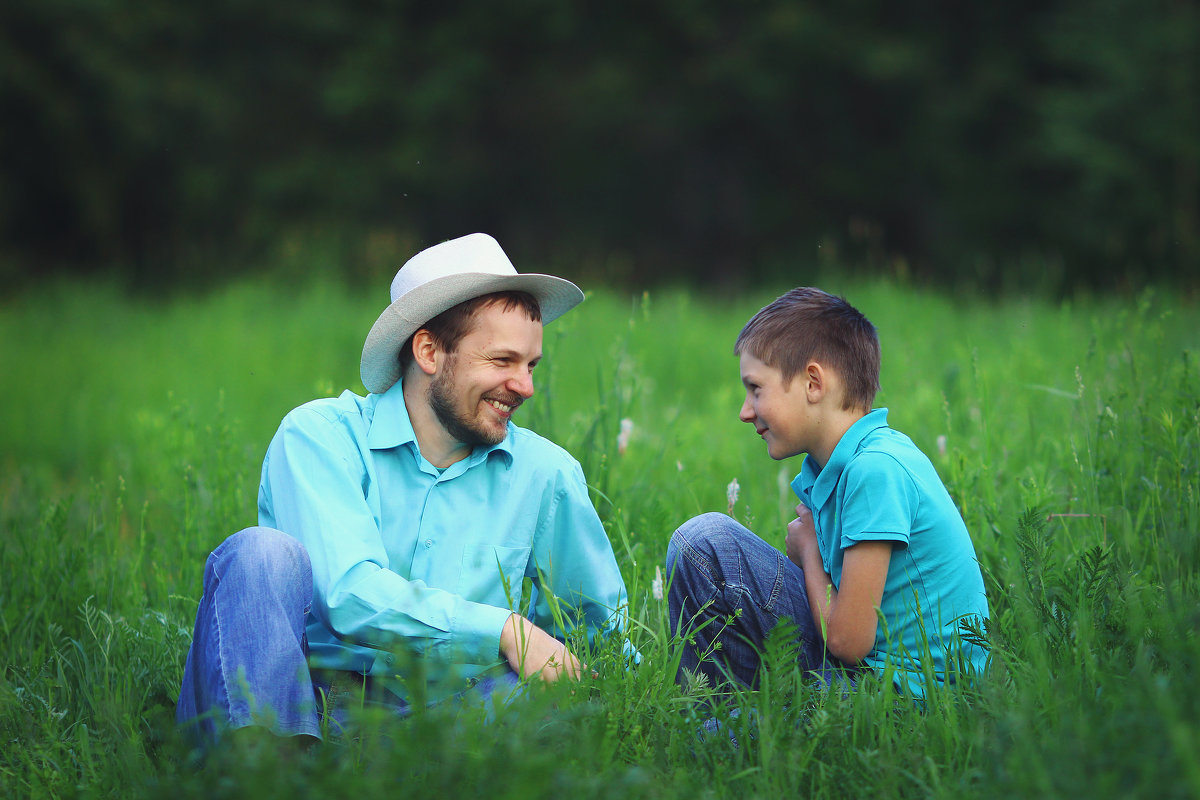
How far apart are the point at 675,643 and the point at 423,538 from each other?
0.68 metres

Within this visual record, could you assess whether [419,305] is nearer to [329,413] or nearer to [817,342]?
[329,413]

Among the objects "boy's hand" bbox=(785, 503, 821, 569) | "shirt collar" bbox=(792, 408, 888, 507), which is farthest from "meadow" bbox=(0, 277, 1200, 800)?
"shirt collar" bbox=(792, 408, 888, 507)

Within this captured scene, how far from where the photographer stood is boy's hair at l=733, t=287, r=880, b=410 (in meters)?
2.49

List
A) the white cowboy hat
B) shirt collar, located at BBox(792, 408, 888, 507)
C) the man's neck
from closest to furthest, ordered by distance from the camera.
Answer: shirt collar, located at BBox(792, 408, 888, 507), the white cowboy hat, the man's neck

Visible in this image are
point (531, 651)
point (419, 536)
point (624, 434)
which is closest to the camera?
point (531, 651)

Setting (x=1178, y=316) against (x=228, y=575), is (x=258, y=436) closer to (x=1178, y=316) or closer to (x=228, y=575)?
(x=228, y=575)

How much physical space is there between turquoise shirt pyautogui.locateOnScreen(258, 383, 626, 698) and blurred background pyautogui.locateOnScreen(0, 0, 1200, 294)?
14551mm

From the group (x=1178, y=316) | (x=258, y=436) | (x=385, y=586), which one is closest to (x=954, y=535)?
(x=385, y=586)

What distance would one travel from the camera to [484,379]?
2.54 metres

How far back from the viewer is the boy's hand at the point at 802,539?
2506 mm

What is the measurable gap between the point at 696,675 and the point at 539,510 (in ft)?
1.91

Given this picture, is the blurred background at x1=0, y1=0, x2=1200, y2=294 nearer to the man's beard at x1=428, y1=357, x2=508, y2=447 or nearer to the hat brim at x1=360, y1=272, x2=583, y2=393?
the hat brim at x1=360, y1=272, x2=583, y2=393

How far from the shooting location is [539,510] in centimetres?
263

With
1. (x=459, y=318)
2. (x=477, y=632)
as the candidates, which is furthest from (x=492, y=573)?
(x=459, y=318)
